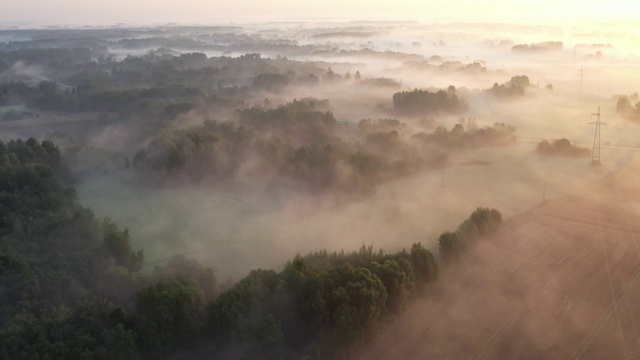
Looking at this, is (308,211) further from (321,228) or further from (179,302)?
(179,302)

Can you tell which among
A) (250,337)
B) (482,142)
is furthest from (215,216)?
(482,142)

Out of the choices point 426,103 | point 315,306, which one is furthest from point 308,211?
point 426,103

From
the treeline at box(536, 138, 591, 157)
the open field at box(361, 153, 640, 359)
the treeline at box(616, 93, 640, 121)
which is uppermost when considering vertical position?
the treeline at box(616, 93, 640, 121)

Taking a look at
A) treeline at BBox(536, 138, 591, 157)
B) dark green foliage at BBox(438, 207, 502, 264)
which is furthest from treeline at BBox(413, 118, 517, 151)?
dark green foliage at BBox(438, 207, 502, 264)

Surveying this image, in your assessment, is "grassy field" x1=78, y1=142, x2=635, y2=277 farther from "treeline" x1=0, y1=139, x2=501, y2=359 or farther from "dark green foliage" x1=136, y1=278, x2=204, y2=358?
"dark green foliage" x1=136, y1=278, x2=204, y2=358

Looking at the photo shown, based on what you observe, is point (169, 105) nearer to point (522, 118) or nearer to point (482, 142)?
point (482, 142)

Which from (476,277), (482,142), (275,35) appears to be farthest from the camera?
(275,35)

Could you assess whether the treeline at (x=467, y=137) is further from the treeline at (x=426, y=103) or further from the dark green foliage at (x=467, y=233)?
the dark green foliage at (x=467, y=233)
